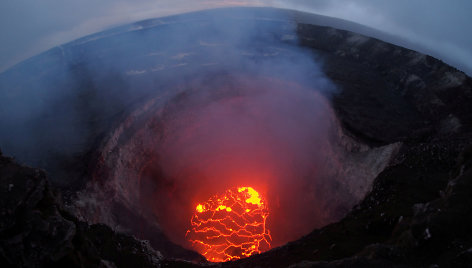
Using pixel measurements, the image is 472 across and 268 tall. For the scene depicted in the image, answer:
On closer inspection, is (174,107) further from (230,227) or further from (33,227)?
(33,227)

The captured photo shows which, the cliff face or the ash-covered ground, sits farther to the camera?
the ash-covered ground

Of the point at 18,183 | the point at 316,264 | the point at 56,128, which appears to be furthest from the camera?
the point at 56,128

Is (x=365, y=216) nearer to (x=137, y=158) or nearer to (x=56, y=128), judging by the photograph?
(x=137, y=158)

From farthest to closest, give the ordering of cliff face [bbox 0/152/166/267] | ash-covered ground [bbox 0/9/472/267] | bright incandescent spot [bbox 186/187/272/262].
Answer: bright incandescent spot [bbox 186/187/272/262], ash-covered ground [bbox 0/9/472/267], cliff face [bbox 0/152/166/267]

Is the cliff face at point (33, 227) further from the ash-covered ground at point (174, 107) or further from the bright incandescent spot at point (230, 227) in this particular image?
the bright incandescent spot at point (230, 227)

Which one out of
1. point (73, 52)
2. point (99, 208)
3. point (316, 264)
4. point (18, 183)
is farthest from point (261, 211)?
point (73, 52)

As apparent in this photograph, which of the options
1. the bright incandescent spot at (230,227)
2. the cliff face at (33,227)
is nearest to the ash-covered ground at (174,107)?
the cliff face at (33,227)

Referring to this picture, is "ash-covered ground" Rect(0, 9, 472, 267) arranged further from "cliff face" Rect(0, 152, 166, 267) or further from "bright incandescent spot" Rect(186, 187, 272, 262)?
"bright incandescent spot" Rect(186, 187, 272, 262)

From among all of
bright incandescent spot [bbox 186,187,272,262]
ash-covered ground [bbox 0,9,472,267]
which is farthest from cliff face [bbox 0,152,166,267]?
bright incandescent spot [bbox 186,187,272,262]
